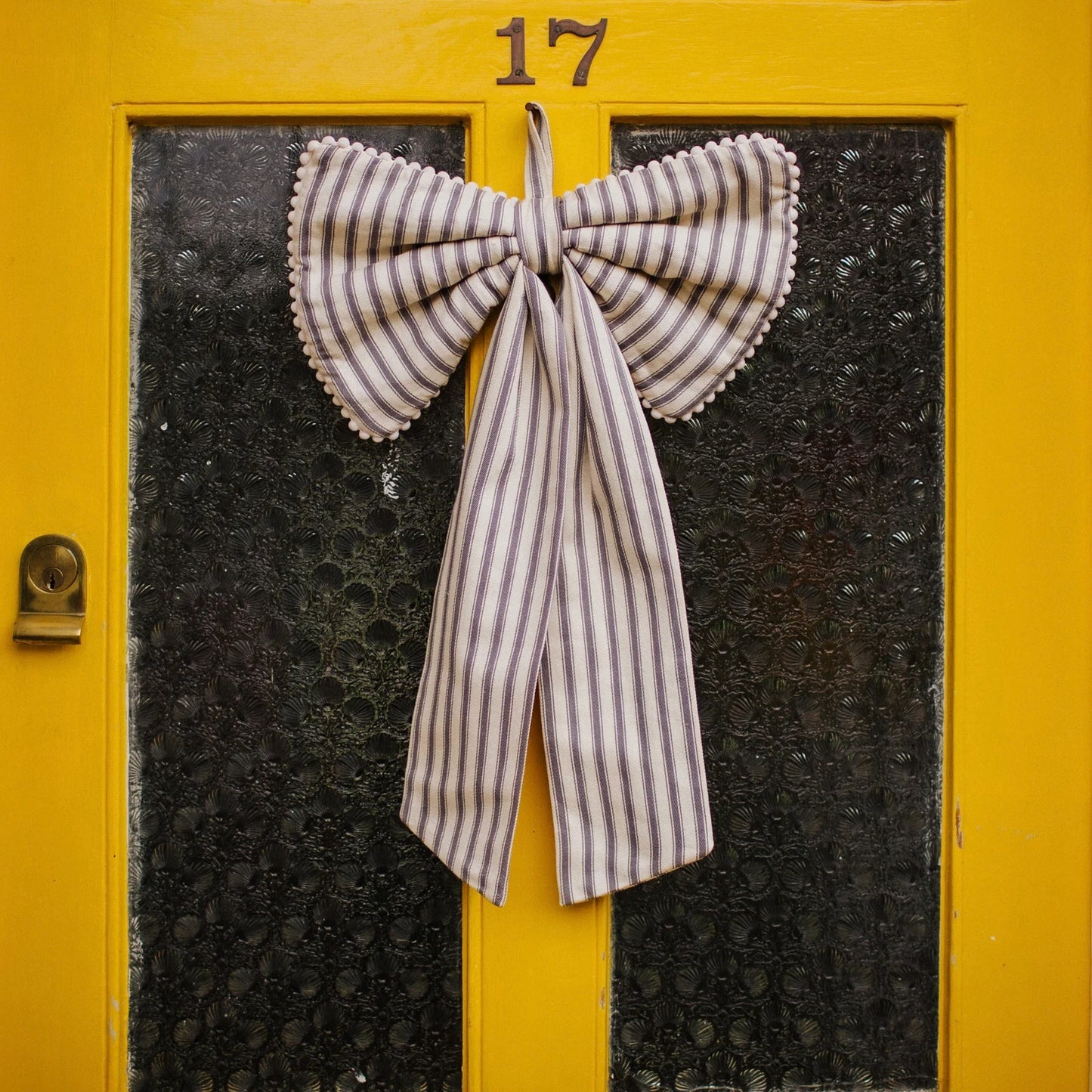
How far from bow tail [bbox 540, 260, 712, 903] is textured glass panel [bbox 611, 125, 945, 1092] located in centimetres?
8

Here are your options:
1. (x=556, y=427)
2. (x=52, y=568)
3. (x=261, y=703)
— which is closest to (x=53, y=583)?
(x=52, y=568)

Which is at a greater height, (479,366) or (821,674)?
(479,366)

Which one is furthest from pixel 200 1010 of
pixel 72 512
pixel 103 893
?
pixel 72 512

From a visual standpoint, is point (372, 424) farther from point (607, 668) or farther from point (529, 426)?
point (607, 668)

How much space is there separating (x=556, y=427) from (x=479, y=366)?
106mm

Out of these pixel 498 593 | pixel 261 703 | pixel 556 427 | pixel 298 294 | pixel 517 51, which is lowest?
pixel 261 703

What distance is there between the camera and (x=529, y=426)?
2.21 feet

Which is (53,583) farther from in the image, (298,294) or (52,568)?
(298,294)

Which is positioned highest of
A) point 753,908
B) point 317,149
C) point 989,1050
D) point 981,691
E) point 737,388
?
point 317,149

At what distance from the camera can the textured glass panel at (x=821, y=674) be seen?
28.4 inches

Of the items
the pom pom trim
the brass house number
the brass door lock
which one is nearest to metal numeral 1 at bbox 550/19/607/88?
the brass house number

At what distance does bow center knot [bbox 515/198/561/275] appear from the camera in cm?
66

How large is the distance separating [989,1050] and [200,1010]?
2.46 feet

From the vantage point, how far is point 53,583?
0.71 meters
